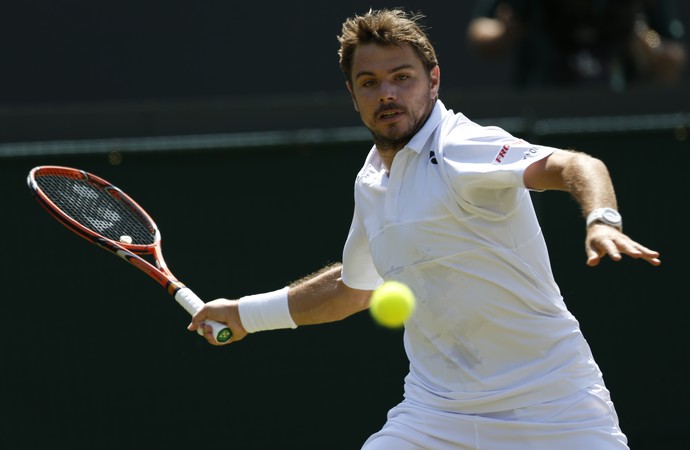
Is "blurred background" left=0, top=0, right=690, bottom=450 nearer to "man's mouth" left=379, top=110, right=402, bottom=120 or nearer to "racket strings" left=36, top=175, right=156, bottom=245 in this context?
"racket strings" left=36, top=175, right=156, bottom=245

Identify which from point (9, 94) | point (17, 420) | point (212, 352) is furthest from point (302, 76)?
point (17, 420)

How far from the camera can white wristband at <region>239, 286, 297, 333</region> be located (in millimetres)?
4391

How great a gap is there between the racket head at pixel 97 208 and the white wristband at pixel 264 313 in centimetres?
61

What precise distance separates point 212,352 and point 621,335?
2160 millimetres

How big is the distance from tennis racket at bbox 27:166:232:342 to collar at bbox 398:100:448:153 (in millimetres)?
1187

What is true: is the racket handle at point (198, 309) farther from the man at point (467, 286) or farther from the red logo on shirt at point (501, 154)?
the red logo on shirt at point (501, 154)

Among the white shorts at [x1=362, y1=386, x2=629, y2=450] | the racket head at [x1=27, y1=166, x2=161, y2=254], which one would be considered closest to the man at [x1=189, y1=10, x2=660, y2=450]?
the white shorts at [x1=362, y1=386, x2=629, y2=450]

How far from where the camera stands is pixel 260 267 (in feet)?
20.0

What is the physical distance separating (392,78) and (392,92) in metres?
0.06

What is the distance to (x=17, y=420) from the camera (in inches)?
228

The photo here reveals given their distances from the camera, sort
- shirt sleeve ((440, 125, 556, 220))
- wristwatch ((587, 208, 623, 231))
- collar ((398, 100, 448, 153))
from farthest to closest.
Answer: collar ((398, 100, 448, 153)), shirt sleeve ((440, 125, 556, 220)), wristwatch ((587, 208, 623, 231))

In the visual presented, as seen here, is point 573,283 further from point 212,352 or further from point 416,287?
point 416,287

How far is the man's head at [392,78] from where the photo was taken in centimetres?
397

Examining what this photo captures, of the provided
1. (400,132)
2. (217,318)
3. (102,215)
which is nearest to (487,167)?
(400,132)
